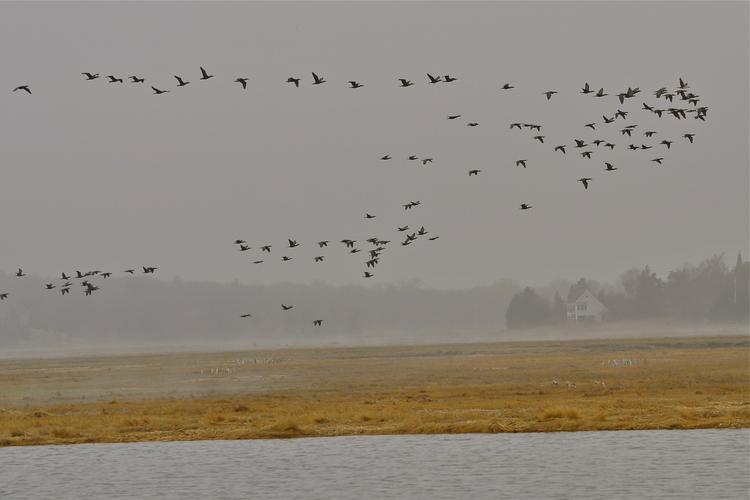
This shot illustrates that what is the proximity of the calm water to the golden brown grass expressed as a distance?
1835mm

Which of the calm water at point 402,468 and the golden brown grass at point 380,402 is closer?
the calm water at point 402,468

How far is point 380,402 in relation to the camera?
51750mm

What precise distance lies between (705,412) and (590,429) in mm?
5777

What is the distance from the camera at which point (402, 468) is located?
105ft

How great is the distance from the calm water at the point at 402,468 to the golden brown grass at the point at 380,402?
6.02ft

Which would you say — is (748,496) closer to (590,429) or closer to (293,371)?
(590,429)

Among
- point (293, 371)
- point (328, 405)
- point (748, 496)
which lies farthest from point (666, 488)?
point (293, 371)

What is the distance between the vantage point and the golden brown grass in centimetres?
4066

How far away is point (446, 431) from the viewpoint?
40.1m

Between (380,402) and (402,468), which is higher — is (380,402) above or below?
above

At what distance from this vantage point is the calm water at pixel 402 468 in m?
28.3

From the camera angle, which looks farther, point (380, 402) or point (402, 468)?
point (380, 402)

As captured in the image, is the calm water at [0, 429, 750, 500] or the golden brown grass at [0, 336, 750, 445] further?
the golden brown grass at [0, 336, 750, 445]

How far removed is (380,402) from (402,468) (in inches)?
774
